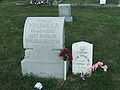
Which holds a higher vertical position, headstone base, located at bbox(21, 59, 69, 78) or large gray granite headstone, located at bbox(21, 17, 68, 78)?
Answer: large gray granite headstone, located at bbox(21, 17, 68, 78)

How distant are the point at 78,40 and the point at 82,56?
3429 mm

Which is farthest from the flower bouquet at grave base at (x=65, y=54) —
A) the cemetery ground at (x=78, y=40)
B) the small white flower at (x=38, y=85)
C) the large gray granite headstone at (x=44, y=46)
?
the small white flower at (x=38, y=85)

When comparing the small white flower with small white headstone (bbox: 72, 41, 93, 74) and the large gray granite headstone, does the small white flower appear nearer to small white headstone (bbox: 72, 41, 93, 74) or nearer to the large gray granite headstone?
the large gray granite headstone

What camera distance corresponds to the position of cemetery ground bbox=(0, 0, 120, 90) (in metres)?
5.15

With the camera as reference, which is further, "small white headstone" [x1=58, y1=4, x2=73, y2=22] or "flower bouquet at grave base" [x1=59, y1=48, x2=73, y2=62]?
"small white headstone" [x1=58, y1=4, x2=73, y2=22]

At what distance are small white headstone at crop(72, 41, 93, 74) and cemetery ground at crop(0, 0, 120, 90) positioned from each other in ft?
0.77

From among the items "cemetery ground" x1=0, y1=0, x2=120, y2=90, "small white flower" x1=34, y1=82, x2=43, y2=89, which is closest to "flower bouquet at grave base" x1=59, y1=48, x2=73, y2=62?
"cemetery ground" x1=0, y1=0, x2=120, y2=90

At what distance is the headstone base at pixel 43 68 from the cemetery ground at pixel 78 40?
0.54 ft

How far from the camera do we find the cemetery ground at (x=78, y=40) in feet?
16.9

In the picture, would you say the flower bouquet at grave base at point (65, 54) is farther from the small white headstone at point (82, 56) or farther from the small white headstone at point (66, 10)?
the small white headstone at point (66, 10)

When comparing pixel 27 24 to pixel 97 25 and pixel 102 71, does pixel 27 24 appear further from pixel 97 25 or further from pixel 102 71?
pixel 97 25

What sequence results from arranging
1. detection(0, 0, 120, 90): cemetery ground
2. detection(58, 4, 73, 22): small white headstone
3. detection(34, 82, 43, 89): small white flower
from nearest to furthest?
detection(34, 82, 43, 89): small white flower
detection(0, 0, 120, 90): cemetery ground
detection(58, 4, 73, 22): small white headstone

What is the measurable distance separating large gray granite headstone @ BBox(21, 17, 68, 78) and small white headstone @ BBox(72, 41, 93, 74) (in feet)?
1.21

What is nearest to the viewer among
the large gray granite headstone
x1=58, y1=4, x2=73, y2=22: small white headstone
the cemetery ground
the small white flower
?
the small white flower
